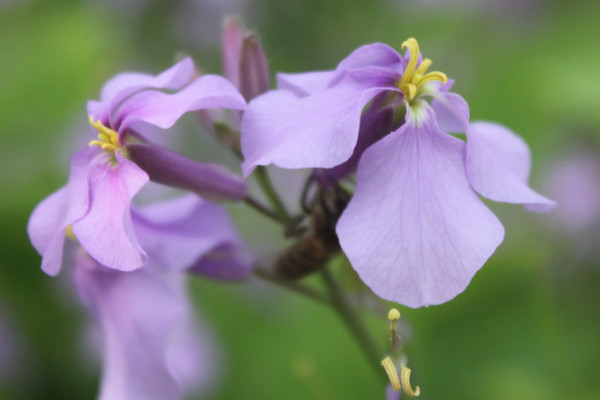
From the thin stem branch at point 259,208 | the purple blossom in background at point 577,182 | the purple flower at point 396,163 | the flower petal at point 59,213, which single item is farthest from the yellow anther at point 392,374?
the purple blossom in background at point 577,182

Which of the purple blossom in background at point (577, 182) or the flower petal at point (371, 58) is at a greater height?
the flower petal at point (371, 58)

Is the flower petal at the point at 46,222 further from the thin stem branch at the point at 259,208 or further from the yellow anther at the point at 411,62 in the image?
the yellow anther at the point at 411,62

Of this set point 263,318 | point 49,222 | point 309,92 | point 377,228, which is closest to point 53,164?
point 263,318

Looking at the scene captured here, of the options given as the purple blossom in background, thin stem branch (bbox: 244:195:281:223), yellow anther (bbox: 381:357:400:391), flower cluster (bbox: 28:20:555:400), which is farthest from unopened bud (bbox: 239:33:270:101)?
the purple blossom in background

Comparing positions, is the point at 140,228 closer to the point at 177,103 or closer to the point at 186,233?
the point at 186,233

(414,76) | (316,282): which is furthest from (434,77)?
(316,282)

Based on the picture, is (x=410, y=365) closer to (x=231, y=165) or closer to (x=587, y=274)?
(x=587, y=274)

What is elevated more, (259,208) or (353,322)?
(259,208)
